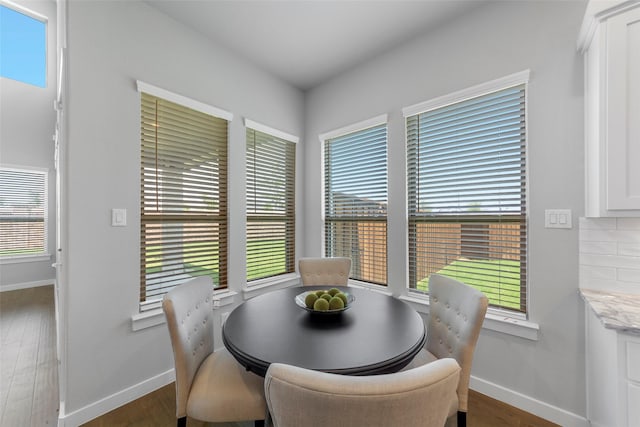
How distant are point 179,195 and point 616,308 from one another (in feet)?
9.53

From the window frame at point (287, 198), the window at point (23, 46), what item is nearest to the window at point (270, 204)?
the window frame at point (287, 198)

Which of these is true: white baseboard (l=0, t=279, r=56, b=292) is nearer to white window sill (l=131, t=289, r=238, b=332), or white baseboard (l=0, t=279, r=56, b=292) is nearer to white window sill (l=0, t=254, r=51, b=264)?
white window sill (l=0, t=254, r=51, b=264)

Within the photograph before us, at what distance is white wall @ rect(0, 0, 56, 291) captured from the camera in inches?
184

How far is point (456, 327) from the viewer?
1.43 m

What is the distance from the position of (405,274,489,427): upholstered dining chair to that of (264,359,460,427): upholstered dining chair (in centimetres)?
77

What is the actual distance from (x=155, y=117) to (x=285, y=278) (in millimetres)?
2043

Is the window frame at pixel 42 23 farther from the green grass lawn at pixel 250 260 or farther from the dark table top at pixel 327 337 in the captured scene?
the dark table top at pixel 327 337

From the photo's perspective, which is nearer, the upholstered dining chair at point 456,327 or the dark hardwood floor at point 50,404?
the upholstered dining chair at point 456,327

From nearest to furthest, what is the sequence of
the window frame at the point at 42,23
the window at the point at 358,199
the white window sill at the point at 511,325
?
the white window sill at the point at 511,325
the window at the point at 358,199
the window frame at the point at 42,23

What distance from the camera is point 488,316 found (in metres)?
1.95

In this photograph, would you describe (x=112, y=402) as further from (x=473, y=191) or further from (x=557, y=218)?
(x=557, y=218)

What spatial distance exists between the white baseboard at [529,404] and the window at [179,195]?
2299 millimetres

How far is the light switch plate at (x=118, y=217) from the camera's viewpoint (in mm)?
1852

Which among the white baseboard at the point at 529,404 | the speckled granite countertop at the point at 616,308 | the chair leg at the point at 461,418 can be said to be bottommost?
the white baseboard at the point at 529,404
